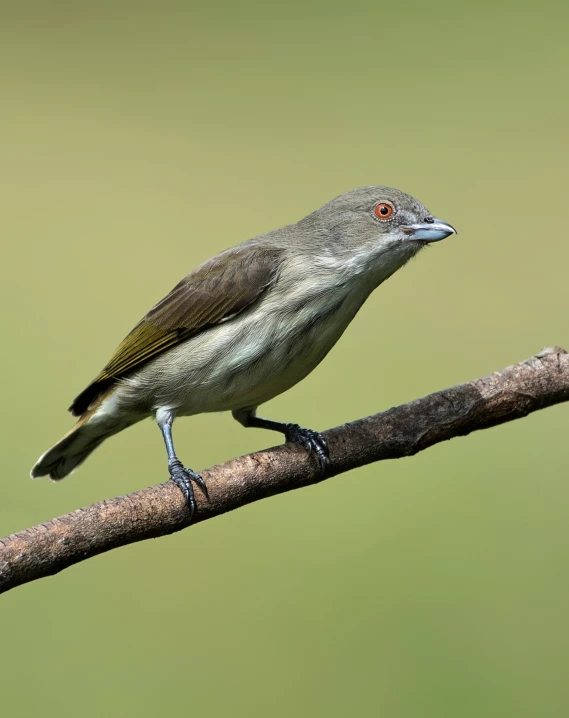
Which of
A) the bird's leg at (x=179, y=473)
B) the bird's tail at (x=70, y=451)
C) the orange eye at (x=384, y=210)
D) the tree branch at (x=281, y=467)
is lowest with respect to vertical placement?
the tree branch at (x=281, y=467)

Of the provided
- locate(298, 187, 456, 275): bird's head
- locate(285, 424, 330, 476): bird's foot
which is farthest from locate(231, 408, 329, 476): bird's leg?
locate(298, 187, 456, 275): bird's head

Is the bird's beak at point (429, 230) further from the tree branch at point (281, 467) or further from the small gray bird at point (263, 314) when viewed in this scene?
the tree branch at point (281, 467)

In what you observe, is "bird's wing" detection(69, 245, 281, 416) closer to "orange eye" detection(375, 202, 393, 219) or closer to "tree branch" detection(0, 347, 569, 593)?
"orange eye" detection(375, 202, 393, 219)

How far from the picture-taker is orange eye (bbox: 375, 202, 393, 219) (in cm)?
425

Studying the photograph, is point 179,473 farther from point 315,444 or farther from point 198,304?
point 198,304

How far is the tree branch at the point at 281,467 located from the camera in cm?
290

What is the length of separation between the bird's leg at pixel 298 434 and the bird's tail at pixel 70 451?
73cm

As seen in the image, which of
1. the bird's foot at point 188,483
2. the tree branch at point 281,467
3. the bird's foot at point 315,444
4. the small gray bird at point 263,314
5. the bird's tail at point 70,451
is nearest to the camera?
the tree branch at point 281,467

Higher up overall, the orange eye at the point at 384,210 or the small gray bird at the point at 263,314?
the orange eye at the point at 384,210

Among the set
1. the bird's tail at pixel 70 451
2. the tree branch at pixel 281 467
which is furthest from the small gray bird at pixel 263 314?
the tree branch at pixel 281 467

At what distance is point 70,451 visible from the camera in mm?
4820

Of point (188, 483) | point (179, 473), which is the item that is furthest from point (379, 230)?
point (188, 483)

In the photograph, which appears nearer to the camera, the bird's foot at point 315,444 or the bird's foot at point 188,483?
the bird's foot at point 188,483

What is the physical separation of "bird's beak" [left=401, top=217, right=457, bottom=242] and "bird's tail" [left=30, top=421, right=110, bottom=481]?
1.87 m
